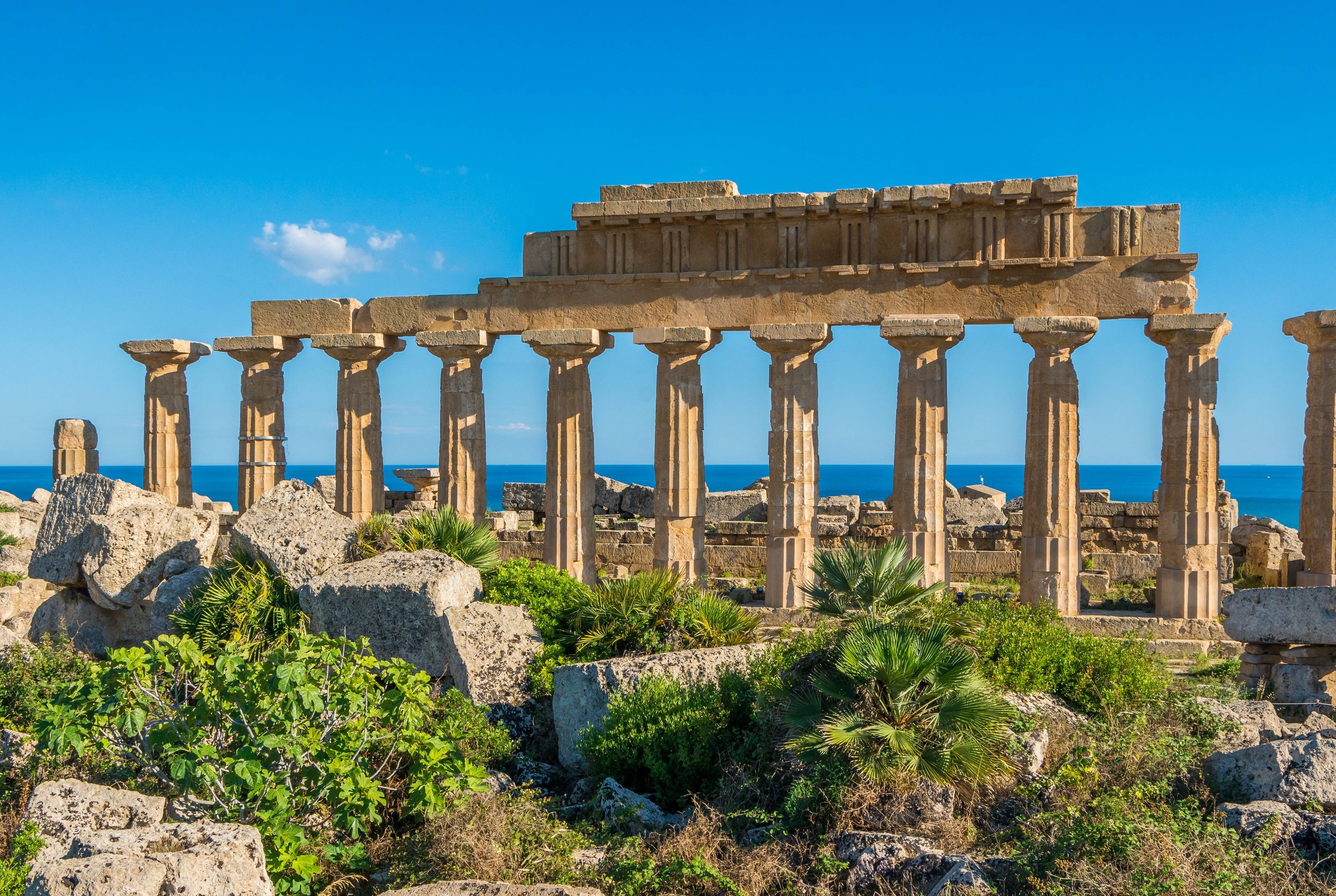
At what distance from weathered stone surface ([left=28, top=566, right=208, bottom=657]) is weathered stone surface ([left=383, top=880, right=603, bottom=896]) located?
9.92 m

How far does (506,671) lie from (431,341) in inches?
368

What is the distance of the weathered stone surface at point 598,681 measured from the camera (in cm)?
1156

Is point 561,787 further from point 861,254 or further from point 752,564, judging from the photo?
point 752,564

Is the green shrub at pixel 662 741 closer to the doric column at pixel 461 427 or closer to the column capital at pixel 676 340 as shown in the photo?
the column capital at pixel 676 340

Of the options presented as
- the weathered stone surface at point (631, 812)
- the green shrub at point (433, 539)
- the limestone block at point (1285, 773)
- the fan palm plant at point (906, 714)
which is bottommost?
the weathered stone surface at point (631, 812)

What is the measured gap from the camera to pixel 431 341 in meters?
20.4

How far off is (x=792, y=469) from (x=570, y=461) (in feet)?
13.7

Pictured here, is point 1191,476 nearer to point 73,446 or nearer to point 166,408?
point 166,408

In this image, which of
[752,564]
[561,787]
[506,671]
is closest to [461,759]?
[561,787]

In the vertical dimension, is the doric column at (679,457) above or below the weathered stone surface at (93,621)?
above

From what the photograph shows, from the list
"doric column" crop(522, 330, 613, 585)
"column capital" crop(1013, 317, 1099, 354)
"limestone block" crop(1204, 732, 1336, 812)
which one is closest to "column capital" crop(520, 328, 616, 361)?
"doric column" crop(522, 330, 613, 585)

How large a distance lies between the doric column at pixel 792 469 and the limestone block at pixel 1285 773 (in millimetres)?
9845

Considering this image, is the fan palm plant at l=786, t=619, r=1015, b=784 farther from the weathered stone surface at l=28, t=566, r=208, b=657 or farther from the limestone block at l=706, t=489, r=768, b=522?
the limestone block at l=706, t=489, r=768, b=522

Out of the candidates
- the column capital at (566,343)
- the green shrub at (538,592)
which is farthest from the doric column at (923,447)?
the green shrub at (538,592)
